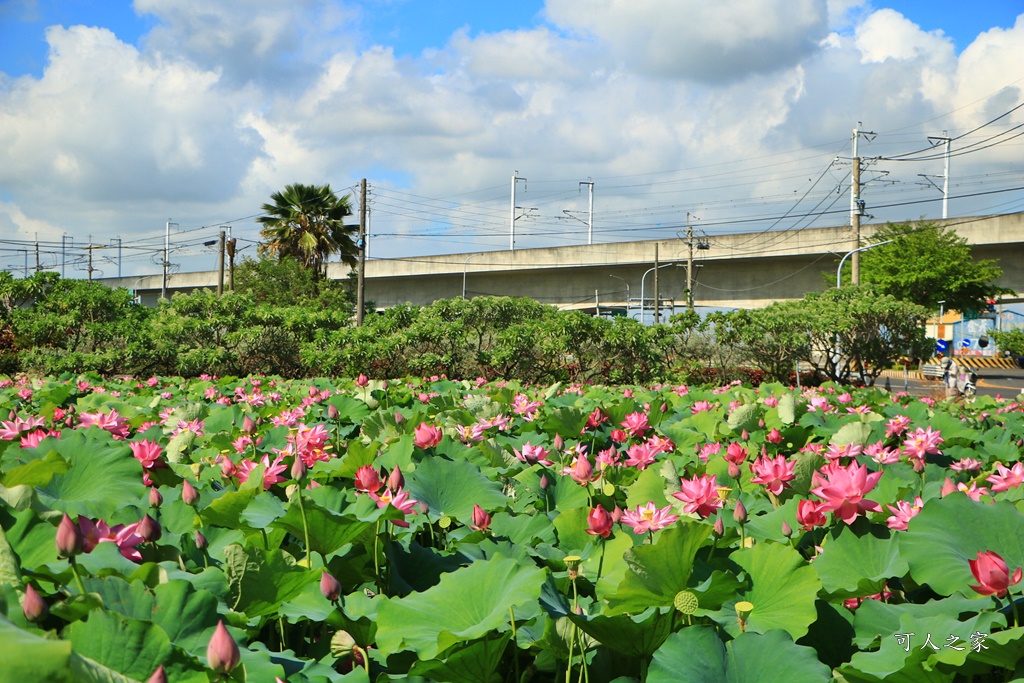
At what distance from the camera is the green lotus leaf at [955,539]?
4.74ft

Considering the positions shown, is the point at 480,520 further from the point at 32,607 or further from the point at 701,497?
the point at 32,607

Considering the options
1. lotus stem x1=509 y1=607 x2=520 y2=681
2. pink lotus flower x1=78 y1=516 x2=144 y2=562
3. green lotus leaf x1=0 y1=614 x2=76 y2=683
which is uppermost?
green lotus leaf x1=0 y1=614 x2=76 y2=683

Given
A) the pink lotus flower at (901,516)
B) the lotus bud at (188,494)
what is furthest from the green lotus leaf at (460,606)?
the pink lotus flower at (901,516)

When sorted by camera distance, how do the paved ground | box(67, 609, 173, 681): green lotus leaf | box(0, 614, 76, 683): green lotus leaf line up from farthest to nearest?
the paved ground
box(67, 609, 173, 681): green lotus leaf
box(0, 614, 76, 683): green lotus leaf

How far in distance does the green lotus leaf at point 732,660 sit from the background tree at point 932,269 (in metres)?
34.4

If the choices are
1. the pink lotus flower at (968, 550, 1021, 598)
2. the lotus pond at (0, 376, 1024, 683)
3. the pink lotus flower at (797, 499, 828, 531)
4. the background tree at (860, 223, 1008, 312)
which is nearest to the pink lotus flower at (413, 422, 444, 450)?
the lotus pond at (0, 376, 1024, 683)

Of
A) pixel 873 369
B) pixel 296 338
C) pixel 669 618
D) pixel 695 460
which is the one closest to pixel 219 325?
pixel 296 338

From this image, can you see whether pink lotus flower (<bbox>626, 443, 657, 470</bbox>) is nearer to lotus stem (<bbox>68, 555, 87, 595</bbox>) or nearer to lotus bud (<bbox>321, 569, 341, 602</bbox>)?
lotus bud (<bbox>321, 569, 341, 602</bbox>)

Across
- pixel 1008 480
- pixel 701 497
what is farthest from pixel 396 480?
pixel 1008 480

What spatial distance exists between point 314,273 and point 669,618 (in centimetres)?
3754

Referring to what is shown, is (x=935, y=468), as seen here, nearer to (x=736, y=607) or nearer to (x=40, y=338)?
(x=736, y=607)

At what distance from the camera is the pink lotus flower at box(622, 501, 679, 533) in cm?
164

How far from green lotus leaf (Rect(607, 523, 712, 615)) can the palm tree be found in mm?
36488

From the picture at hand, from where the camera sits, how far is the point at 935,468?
2.53 metres
